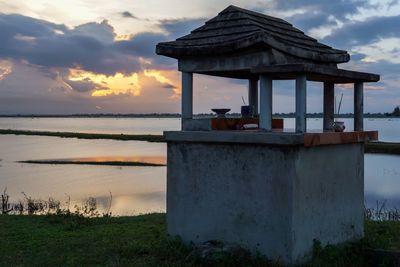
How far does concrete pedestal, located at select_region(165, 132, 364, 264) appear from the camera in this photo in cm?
Result: 627

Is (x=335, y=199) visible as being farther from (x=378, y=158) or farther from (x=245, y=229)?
→ (x=378, y=158)

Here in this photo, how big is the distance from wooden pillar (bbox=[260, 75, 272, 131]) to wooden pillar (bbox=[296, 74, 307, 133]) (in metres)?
0.40

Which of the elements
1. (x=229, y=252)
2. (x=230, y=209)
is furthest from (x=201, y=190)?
(x=229, y=252)

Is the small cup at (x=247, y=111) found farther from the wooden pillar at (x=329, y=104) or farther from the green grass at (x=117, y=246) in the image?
the green grass at (x=117, y=246)

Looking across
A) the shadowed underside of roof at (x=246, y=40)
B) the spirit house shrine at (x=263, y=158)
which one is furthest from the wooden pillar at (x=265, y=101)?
the shadowed underside of roof at (x=246, y=40)

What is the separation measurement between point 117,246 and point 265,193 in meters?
2.90

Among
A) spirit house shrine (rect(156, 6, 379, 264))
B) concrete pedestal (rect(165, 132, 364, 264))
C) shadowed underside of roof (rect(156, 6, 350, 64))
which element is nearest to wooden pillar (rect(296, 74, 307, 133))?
spirit house shrine (rect(156, 6, 379, 264))

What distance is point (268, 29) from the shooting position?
7.21m

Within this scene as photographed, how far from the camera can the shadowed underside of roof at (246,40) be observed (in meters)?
6.69

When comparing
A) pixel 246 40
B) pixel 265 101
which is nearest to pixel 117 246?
pixel 265 101

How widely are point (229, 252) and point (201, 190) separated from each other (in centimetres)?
105

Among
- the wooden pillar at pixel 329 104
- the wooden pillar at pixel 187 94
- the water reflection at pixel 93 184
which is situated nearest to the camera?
the wooden pillar at pixel 187 94

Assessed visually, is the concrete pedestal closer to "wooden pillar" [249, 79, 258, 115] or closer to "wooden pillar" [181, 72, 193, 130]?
"wooden pillar" [181, 72, 193, 130]

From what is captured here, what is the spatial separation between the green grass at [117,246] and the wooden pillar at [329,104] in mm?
2022
